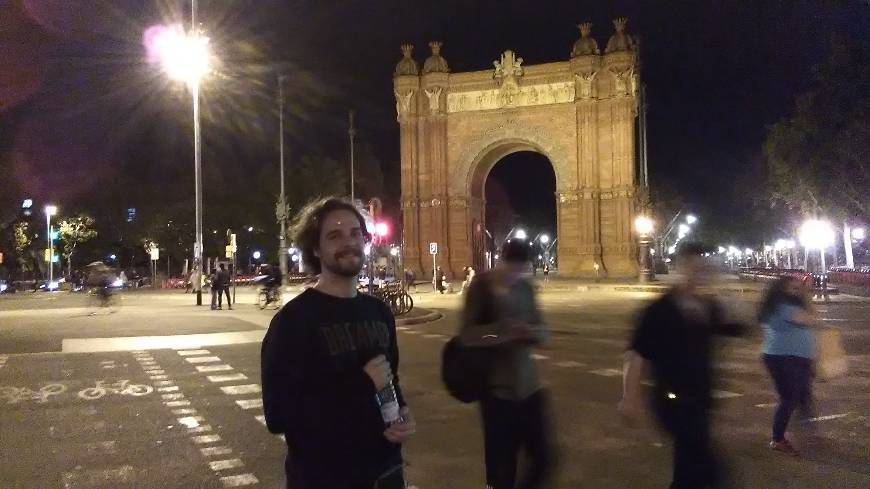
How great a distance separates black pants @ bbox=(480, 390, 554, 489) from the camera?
16.1ft

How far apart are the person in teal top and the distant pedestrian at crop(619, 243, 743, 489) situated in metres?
2.56

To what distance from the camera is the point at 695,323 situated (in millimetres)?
4809

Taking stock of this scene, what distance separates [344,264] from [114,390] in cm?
935

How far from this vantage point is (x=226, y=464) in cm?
719

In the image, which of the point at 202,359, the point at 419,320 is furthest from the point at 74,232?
the point at 202,359

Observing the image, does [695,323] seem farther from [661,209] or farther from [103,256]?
[661,209]

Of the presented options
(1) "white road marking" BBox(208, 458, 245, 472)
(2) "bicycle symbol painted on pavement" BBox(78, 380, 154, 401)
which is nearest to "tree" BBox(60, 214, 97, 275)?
Answer: (2) "bicycle symbol painted on pavement" BBox(78, 380, 154, 401)

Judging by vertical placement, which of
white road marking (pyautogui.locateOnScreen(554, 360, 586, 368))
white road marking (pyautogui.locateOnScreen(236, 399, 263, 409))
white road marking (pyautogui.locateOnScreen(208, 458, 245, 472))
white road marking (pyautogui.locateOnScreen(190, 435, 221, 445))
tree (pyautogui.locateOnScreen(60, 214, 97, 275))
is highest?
tree (pyautogui.locateOnScreen(60, 214, 97, 275))

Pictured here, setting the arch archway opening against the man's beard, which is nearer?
the man's beard

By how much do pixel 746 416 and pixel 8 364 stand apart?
12.5 m

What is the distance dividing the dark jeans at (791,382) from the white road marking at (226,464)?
4968 mm

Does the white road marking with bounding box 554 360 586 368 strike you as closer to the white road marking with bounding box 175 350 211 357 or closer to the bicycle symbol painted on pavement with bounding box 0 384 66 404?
the white road marking with bounding box 175 350 211 357

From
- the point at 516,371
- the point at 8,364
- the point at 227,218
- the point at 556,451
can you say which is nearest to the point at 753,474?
the point at 556,451

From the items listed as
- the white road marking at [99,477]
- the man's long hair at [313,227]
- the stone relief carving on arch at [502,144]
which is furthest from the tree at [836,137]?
the man's long hair at [313,227]
